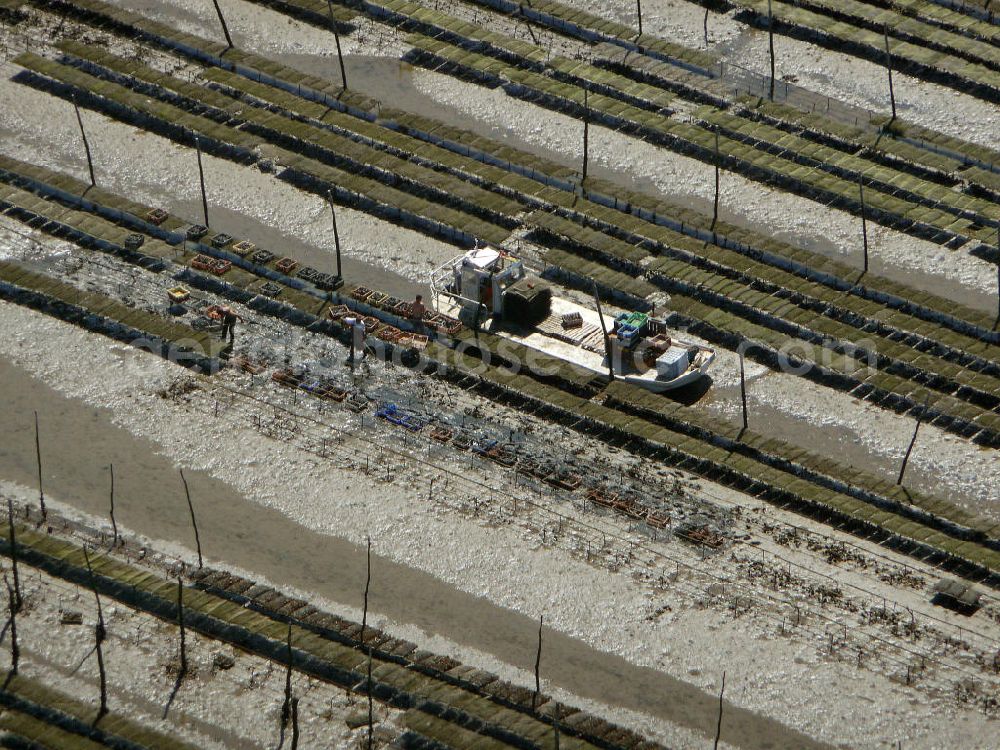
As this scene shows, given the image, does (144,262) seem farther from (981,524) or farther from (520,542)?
(981,524)

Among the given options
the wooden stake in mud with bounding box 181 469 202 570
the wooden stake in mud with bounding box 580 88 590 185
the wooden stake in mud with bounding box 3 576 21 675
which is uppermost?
the wooden stake in mud with bounding box 580 88 590 185

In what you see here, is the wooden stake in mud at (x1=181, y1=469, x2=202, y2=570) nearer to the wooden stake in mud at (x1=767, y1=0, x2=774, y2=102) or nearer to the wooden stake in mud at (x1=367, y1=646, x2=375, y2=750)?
the wooden stake in mud at (x1=367, y1=646, x2=375, y2=750)

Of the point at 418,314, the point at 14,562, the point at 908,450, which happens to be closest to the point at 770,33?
the point at 418,314

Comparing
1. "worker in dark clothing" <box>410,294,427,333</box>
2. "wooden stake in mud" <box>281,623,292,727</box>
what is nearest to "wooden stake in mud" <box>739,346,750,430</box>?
"worker in dark clothing" <box>410,294,427,333</box>

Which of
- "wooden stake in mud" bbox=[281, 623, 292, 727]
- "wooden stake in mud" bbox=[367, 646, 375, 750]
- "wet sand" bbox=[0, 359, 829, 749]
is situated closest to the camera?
"wooden stake in mud" bbox=[367, 646, 375, 750]

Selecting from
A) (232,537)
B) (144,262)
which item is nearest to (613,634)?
(232,537)

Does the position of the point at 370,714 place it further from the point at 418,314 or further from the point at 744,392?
the point at 418,314
